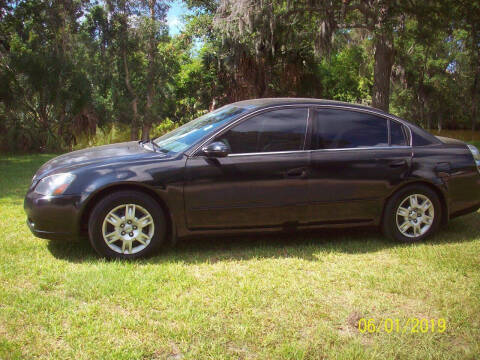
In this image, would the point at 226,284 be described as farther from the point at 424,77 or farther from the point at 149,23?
the point at 424,77

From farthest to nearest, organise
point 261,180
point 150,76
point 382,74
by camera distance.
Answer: point 150,76
point 382,74
point 261,180

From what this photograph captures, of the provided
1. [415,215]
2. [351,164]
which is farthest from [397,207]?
[351,164]

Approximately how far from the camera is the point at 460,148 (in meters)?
5.66

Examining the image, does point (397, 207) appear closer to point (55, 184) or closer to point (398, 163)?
point (398, 163)

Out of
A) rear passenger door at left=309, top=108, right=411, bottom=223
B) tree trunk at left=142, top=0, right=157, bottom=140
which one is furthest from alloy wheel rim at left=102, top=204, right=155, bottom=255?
tree trunk at left=142, top=0, right=157, bottom=140

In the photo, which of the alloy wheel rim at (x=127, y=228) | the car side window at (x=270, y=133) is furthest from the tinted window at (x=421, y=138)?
the alloy wheel rim at (x=127, y=228)

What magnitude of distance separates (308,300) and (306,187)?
1.47 m

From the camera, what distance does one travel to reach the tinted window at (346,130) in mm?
5223

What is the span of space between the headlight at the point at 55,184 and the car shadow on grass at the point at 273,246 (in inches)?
26.7

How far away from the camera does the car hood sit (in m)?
4.87

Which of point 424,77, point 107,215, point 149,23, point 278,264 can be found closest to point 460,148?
point 278,264

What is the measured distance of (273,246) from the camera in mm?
5285
